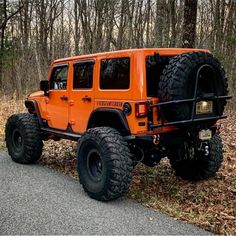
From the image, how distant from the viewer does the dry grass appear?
5.27m

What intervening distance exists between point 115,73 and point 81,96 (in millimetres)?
1011

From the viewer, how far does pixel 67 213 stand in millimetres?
5367

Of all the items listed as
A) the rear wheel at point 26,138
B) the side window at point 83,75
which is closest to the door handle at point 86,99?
the side window at point 83,75

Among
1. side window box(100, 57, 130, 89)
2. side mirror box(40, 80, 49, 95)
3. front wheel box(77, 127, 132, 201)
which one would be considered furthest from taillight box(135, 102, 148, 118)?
side mirror box(40, 80, 49, 95)

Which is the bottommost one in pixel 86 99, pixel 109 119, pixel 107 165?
pixel 107 165

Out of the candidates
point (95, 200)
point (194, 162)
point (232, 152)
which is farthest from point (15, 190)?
point (232, 152)

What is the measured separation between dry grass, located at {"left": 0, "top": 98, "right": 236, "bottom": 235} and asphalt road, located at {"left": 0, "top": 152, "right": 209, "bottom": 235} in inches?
11.2

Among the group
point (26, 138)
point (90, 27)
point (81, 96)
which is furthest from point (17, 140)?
point (90, 27)

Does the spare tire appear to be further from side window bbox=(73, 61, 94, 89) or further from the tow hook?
side window bbox=(73, 61, 94, 89)

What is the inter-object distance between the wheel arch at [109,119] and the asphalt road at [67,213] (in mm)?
1091

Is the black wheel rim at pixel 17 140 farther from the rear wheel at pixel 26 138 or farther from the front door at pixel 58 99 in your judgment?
the front door at pixel 58 99

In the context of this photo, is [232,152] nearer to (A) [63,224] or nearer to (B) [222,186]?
(B) [222,186]

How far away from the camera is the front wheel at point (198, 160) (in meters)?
6.41

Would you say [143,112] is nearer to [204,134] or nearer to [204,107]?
[204,107]
